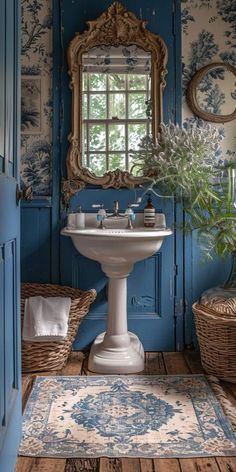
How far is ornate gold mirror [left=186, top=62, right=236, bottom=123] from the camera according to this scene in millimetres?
2656

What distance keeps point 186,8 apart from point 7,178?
2000mm

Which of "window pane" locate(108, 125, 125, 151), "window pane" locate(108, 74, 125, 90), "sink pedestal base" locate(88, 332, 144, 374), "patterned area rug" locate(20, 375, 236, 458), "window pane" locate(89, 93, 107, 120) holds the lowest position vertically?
"patterned area rug" locate(20, 375, 236, 458)

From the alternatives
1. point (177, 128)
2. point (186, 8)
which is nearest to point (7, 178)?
point (177, 128)

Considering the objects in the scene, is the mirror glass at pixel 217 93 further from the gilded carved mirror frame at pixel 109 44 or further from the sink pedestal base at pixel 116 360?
the sink pedestal base at pixel 116 360

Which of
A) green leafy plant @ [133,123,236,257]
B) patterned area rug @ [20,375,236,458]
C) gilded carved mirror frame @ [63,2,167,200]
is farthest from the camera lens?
gilded carved mirror frame @ [63,2,167,200]

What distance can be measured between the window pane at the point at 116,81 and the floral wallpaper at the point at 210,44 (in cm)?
39

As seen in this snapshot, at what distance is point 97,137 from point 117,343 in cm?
123

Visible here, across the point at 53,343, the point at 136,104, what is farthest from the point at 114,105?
the point at 53,343

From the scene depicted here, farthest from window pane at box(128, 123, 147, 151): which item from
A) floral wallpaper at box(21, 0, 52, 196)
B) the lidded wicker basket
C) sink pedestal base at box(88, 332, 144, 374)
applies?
sink pedestal base at box(88, 332, 144, 374)

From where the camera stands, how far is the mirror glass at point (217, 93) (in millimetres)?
2670

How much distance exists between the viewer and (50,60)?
267 cm

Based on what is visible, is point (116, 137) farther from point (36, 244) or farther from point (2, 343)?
point (2, 343)

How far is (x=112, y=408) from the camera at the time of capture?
1.87 meters

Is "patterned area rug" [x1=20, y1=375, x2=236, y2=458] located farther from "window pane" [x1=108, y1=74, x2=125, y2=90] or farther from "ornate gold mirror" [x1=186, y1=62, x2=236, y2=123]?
"window pane" [x1=108, y1=74, x2=125, y2=90]
